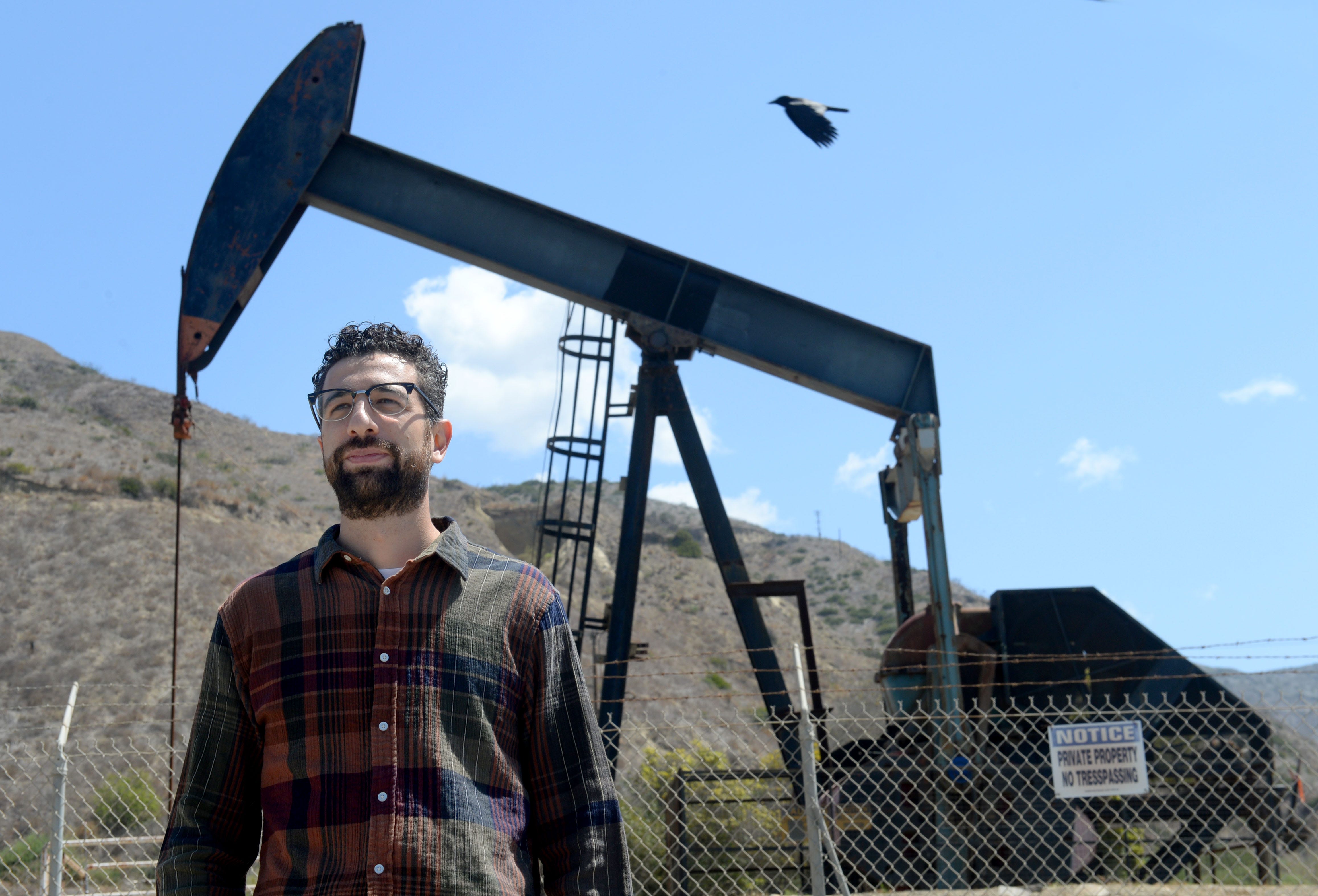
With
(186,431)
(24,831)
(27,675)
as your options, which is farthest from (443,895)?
(27,675)

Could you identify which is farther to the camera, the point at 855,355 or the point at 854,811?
the point at 855,355

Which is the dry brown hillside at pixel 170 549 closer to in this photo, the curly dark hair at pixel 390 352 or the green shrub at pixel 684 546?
the green shrub at pixel 684 546

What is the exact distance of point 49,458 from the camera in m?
31.9

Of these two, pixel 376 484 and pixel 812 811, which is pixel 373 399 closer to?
pixel 376 484

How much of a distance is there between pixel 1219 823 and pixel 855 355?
15.5ft

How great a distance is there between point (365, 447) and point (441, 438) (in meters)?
0.19

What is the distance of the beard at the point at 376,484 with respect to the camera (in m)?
1.82

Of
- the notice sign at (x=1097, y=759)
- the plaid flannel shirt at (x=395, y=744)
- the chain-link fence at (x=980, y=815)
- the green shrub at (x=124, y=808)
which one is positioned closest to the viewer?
the plaid flannel shirt at (x=395, y=744)

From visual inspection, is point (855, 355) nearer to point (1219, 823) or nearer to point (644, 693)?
point (1219, 823)

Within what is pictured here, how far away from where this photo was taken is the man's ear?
1973 mm

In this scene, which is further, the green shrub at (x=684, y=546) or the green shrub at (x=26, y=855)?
the green shrub at (x=684, y=546)

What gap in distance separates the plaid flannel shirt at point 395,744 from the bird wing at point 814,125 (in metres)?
6.39

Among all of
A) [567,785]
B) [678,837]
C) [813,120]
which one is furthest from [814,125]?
[567,785]

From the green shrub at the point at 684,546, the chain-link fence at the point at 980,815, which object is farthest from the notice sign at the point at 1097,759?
the green shrub at the point at 684,546
